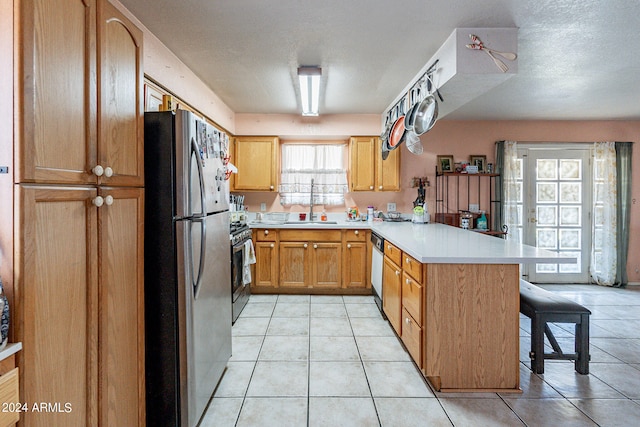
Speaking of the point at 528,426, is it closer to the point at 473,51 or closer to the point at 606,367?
the point at 606,367

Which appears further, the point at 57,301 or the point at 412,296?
the point at 412,296

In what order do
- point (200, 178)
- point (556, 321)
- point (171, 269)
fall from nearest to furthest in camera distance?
1. point (171, 269)
2. point (200, 178)
3. point (556, 321)

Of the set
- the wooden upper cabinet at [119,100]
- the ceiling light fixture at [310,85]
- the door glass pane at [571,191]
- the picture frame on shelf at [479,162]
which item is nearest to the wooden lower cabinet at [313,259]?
the ceiling light fixture at [310,85]

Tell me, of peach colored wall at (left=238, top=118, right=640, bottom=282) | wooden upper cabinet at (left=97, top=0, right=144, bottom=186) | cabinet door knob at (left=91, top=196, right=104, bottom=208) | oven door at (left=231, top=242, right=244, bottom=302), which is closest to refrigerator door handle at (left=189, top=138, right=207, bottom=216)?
wooden upper cabinet at (left=97, top=0, right=144, bottom=186)

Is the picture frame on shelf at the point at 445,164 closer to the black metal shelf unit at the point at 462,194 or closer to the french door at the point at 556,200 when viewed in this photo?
the black metal shelf unit at the point at 462,194

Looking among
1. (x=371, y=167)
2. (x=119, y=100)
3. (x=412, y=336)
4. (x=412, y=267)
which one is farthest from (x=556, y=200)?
(x=119, y=100)

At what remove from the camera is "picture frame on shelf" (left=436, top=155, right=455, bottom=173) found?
188 inches

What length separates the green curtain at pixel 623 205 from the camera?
474 centimetres

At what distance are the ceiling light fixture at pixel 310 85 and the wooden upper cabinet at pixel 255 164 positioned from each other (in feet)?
3.16

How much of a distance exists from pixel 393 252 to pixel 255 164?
2.53m

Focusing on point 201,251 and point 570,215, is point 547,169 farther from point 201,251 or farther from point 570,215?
point 201,251

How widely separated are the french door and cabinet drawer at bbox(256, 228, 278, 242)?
3770 millimetres

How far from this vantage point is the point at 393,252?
2986 millimetres

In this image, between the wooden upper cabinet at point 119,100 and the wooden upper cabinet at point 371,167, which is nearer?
the wooden upper cabinet at point 119,100
